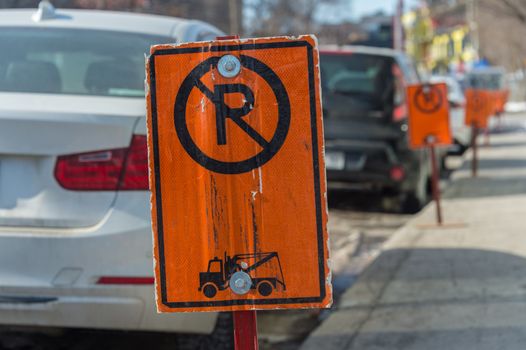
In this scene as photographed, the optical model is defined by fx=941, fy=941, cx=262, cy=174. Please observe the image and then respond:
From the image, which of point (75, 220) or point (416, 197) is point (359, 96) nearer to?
point (416, 197)

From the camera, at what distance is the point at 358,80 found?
389 inches

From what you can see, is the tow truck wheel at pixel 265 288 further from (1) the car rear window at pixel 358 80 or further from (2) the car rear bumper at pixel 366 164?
(1) the car rear window at pixel 358 80

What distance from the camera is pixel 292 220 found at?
2.78 m

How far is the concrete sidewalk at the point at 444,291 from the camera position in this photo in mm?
4753

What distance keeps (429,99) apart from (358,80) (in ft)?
5.71

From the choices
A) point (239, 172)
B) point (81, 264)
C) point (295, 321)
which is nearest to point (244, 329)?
point (239, 172)

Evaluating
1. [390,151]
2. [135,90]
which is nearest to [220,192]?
[135,90]

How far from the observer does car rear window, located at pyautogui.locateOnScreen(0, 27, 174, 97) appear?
461 cm

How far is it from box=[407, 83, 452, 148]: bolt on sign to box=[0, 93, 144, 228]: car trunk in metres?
4.59

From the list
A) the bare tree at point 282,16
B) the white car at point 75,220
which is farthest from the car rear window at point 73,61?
the bare tree at point 282,16

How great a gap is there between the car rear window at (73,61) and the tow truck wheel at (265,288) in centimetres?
194

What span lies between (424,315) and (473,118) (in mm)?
8013

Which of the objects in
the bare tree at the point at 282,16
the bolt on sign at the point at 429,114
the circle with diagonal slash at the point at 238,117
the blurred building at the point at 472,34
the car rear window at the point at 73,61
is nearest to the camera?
the circle with diagonal slash at the point at 238,117

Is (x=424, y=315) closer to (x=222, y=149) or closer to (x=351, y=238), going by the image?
(x=222, y=149)
